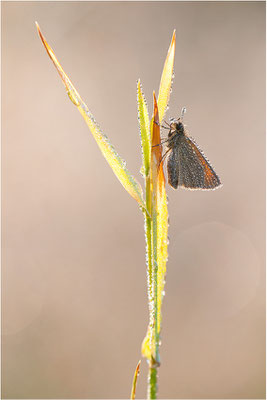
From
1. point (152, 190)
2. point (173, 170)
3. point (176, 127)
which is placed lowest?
point (152, 190)

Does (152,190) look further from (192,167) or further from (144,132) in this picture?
(192,167)

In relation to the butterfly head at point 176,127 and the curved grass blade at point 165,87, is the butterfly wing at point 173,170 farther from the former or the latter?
the curved grass blade at point 165,87

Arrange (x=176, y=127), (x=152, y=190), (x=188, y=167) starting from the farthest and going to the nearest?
(x=176, y=127), (x=188, y=167), (x=152, y=190)

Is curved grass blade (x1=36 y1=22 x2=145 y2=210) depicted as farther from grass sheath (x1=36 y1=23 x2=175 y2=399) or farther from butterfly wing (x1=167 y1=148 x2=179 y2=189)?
butterfly wing (x1=167 y1=148 x2=179 y2=189)

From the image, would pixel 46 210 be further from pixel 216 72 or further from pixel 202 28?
pixel 202 28

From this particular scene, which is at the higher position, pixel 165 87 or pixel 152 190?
pixel 165 87

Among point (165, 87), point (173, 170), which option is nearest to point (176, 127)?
point (173, 170)
